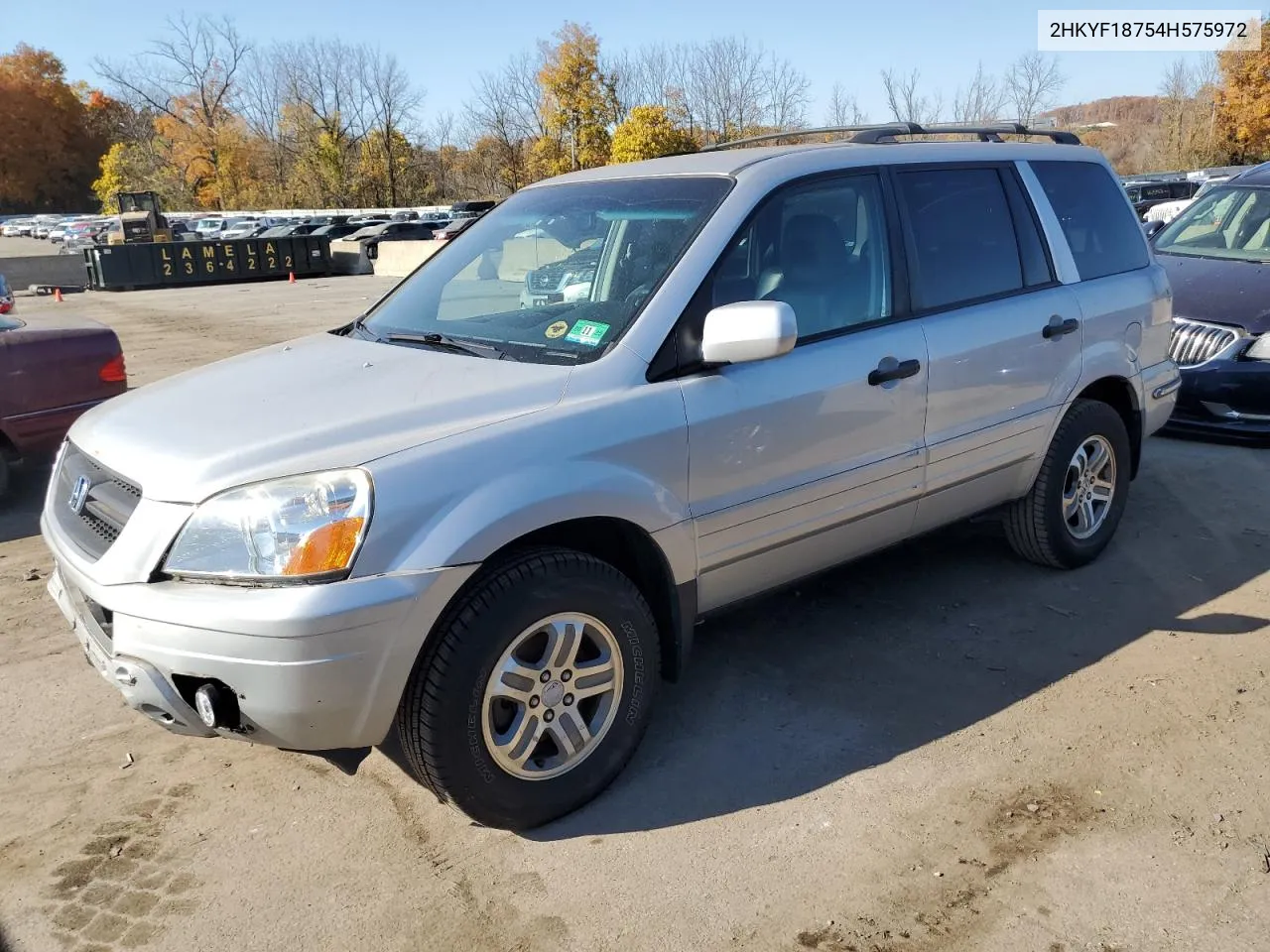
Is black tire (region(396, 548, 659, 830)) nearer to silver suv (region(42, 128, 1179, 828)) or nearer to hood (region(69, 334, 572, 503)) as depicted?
silver suv (region(42, 128, 1179, 828))

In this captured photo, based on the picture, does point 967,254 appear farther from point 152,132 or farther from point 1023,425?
point 152,132

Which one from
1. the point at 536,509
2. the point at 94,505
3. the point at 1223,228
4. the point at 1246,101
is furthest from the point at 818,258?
the point at 1246,101

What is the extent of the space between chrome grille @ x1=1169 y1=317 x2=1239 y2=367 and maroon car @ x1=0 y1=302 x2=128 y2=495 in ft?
23.0

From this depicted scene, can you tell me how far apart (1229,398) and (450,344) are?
560 cm

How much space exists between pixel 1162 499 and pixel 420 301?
4371 millimetres

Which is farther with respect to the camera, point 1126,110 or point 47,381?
point 1126,110

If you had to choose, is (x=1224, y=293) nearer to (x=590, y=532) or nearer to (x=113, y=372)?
(x=590, y=532)

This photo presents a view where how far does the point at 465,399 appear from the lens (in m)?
2.92

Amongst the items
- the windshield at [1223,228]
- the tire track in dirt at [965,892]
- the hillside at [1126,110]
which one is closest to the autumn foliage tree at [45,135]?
the hillside at [1126,110]

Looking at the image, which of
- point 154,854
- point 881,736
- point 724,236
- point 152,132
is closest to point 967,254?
point 724,236

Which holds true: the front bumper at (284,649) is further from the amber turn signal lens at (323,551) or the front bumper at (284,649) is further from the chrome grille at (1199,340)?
the chrome grille at (1199,340)

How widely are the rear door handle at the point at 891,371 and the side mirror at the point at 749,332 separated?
25.6 inches

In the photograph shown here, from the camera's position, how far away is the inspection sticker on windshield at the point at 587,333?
3203 millimetres

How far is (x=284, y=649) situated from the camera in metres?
2.48
